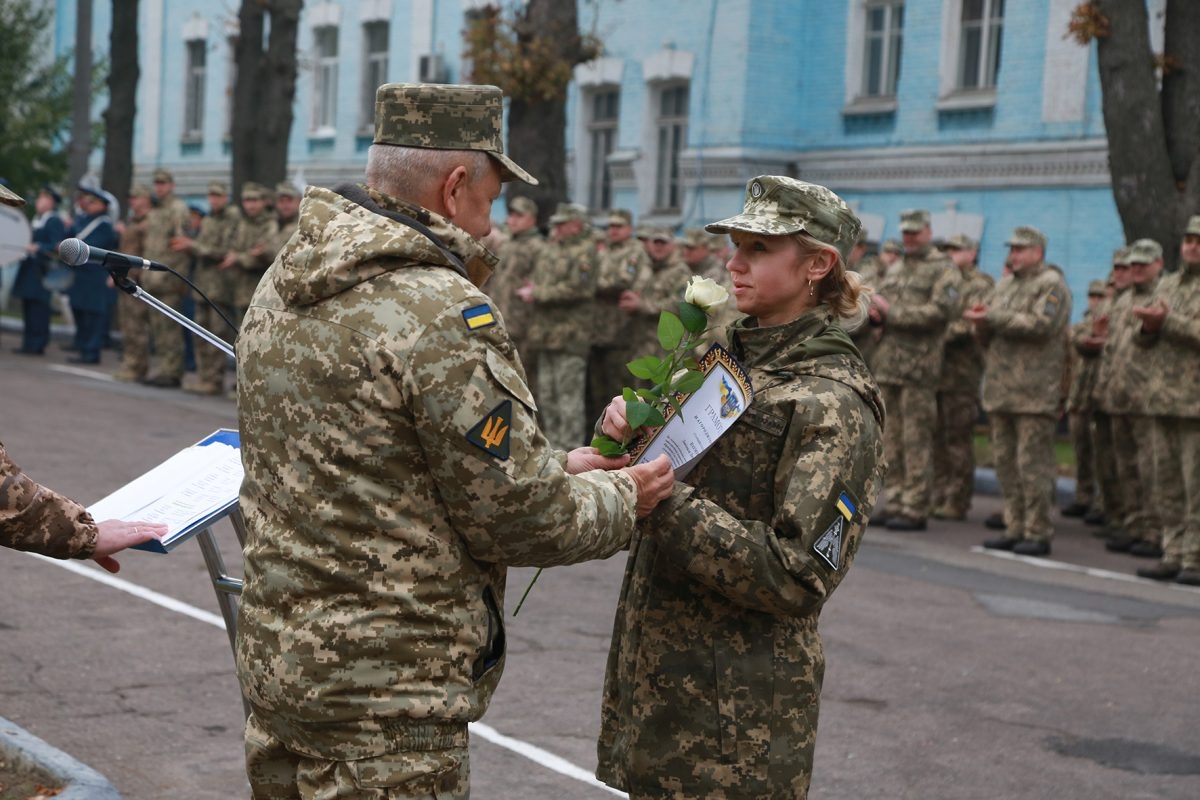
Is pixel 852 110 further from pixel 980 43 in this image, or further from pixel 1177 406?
pixel 1177 406

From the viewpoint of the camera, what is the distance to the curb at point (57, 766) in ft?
17.2

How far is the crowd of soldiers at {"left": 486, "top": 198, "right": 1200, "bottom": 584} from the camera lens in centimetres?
1152

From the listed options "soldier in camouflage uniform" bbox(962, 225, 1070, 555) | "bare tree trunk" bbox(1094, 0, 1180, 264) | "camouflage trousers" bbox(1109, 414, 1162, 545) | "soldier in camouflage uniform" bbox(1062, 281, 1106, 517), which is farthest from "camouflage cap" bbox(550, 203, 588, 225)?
"camouflage trousers" bbox(1109, 414, 1162, 545)

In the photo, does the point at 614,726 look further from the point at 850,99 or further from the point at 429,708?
the point at 850,99

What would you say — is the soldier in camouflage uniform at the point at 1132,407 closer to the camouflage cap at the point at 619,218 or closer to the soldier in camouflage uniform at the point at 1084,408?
the soldier in camouflage uniform at the point at 1084,408

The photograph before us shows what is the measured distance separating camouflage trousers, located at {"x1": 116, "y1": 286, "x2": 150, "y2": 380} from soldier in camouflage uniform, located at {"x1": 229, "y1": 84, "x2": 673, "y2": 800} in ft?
56.3

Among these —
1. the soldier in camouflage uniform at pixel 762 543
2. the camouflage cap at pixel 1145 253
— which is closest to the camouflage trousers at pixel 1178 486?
the camouflage cap at pixel 1145 253

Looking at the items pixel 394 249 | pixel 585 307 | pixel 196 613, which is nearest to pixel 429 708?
pixel 394 249

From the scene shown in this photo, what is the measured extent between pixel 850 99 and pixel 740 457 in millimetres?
20004

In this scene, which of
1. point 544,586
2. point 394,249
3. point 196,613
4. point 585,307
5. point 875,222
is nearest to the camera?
point 394,249

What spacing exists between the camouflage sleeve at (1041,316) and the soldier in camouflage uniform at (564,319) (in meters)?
4.56

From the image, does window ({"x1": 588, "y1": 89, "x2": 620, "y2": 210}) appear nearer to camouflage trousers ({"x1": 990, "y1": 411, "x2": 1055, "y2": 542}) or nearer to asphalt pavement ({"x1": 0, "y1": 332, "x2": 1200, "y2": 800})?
camouflage trousers ({"x1": 990, "y1": 411, "x2": 1055, "y2": 542})

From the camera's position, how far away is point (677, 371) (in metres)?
3.65

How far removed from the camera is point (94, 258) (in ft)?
12.8
